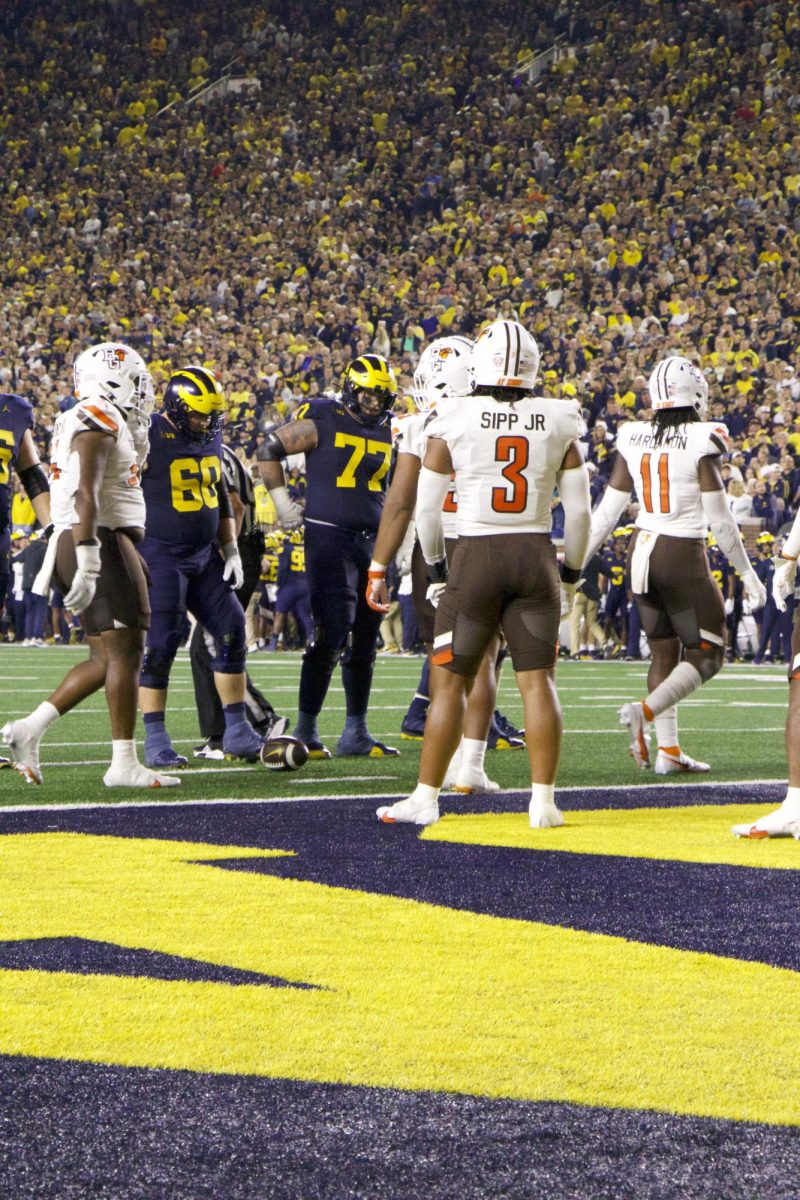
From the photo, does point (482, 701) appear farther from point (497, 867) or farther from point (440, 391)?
point (497, 867)

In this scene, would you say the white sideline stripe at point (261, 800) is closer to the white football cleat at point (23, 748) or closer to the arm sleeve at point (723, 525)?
the white football cleat at point (23, 748)

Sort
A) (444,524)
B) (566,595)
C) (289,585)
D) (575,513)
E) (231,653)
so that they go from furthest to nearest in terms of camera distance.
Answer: (289,585), (231,653), (444,524), (566,595), (575,513)

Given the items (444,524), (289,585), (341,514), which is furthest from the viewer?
(289,585)

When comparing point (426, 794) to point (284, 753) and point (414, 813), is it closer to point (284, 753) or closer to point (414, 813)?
point (414, 813)

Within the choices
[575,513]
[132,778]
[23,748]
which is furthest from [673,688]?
[23,748]

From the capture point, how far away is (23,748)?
680cm

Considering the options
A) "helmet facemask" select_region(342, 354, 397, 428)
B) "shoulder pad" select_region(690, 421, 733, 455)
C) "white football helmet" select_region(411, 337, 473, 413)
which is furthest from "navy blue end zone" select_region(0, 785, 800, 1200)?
"helmet facemask" select_region(342, 354, 397, 428)

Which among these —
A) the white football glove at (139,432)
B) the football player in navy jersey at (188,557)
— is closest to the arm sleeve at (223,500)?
the football player in navy jersey at (188,557)

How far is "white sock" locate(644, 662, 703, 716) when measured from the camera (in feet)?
25.6

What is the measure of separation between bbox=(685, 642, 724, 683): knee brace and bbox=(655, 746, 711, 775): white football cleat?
388 mm

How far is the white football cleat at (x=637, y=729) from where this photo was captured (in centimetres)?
785

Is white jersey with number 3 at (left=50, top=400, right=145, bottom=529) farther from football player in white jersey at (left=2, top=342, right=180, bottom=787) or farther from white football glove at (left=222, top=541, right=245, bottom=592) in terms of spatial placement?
white football glove at (left=222, top=541, right=245, bottom=592)

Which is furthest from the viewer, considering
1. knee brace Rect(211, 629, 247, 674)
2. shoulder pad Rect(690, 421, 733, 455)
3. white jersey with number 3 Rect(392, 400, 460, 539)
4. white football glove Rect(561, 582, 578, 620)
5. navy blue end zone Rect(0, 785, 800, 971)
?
knee brace Rect(211, 629, 247, 674)

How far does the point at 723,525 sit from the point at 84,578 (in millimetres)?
2888
